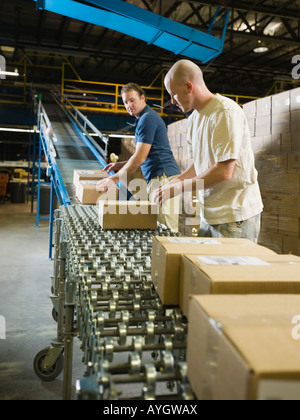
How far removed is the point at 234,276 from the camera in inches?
34.1

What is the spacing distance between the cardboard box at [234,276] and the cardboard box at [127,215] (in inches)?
43.3

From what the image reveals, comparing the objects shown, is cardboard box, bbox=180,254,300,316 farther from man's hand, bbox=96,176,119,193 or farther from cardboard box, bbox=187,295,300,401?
man's hand, bbox=96,176,119,193

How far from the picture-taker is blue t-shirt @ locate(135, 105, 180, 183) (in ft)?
9.81

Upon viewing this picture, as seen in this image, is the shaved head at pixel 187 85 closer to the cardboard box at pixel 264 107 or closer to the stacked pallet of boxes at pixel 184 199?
the cardboard box at pixel 264 107

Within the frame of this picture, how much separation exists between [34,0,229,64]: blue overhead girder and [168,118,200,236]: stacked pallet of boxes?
1.19m

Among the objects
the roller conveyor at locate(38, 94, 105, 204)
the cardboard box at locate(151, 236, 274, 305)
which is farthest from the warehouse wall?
the cardboard box at locate(151, 236, 274, 305)

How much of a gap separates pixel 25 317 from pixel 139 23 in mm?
3884

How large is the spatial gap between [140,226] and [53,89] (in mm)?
10574

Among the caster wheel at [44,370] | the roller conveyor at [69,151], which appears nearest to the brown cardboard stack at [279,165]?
the roller conveyor at [69,151]

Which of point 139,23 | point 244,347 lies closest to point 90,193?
point 244,347

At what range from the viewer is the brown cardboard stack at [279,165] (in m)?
3.16

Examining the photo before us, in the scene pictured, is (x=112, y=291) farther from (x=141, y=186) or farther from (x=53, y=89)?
(x=53, y=89)

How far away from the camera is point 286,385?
0.50 metres

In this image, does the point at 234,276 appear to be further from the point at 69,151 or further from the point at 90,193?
the point at 69,151
